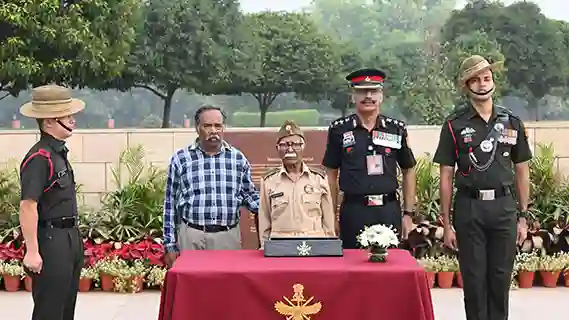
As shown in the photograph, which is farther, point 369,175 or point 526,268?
point 526,268

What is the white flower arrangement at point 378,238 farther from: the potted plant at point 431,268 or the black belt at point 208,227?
the potted plant at point 431,268

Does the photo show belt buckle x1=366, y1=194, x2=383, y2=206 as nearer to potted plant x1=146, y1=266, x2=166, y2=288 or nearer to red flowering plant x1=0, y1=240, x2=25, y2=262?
potted plant x1=146, y1=266, x2=166, y2=288

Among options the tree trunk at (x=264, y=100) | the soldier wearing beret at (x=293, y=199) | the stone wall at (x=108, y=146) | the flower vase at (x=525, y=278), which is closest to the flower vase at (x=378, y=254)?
the soldier wearing beret at (x=293, y=199)

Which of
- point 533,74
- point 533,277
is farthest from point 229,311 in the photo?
point 533,74

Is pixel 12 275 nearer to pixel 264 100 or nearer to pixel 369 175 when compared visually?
pixel 369 175

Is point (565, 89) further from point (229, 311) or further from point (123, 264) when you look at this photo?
point (229, 311)

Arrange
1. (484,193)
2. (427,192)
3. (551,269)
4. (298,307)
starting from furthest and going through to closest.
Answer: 1. (427,192)
2. (551,269)
3. (484,193)
4. (298,307)

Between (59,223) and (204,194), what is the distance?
2.85 feet

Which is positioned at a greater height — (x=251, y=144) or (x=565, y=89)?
(x=565, y=89)

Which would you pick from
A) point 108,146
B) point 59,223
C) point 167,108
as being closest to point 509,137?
point 59,223

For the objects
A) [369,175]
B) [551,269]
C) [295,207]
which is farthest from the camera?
[551,269]

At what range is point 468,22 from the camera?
13734mm

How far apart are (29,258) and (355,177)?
6.05 ft

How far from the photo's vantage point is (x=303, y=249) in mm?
4023
